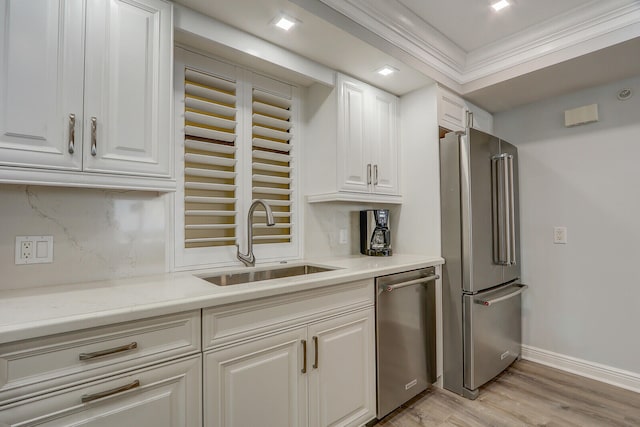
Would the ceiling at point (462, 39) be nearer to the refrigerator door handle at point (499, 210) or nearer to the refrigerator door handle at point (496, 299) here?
the refrigerator door handle at point (499, 210)

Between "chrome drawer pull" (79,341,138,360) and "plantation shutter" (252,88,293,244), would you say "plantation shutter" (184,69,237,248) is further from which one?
"chrome drawer pull" (79,341,138,360)

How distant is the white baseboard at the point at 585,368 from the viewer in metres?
2.29

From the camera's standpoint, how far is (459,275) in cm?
227

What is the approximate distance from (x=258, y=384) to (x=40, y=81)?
1.44 m

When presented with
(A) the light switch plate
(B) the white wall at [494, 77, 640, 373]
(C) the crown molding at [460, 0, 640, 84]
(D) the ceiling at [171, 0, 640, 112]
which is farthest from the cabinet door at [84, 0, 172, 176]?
(B) the white wall at [494, 77, 640, 373]

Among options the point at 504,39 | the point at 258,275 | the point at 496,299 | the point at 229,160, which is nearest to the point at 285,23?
the point at 229,160

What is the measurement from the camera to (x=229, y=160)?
193 cm

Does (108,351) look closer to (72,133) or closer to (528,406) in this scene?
(72,133)

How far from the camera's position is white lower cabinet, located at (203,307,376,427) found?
49.0 inches

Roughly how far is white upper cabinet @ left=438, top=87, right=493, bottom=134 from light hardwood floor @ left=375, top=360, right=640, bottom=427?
6.51ft

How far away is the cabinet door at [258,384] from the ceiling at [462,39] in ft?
5.34

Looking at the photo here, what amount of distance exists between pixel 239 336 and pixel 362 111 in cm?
178

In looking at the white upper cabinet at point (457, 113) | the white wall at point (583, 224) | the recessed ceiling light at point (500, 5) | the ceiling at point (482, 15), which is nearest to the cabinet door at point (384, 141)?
the white upper cabinet at point (457, 113)

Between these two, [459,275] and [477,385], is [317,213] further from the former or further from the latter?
[477,385]
